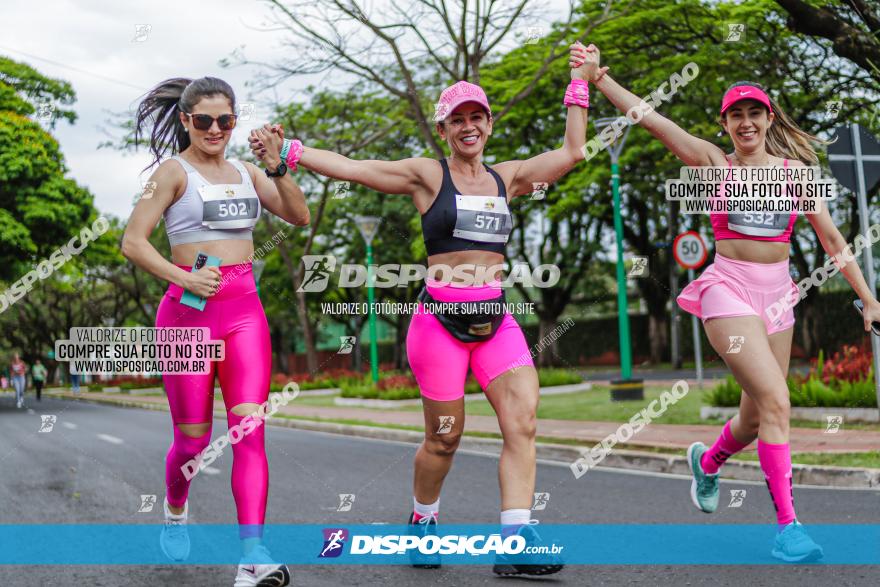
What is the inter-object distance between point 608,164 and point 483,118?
70.2ft

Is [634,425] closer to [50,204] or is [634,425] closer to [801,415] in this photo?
[801,415]

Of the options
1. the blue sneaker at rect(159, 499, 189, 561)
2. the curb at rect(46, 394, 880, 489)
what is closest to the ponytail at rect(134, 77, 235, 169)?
the blue sneaker at rect(159, 499, 189, 561)

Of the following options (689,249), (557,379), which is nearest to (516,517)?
(689,249)

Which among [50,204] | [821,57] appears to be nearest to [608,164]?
[821,57]

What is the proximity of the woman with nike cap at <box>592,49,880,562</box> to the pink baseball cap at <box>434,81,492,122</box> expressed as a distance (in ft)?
2.36

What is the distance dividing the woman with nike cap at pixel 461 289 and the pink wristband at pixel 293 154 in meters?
0.01

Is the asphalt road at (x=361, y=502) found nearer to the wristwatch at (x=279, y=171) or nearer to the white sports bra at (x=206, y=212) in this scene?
the white sports bra at (x=206, y=212)

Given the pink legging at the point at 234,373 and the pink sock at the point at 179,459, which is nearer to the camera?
the pink legging at the point at 234,373

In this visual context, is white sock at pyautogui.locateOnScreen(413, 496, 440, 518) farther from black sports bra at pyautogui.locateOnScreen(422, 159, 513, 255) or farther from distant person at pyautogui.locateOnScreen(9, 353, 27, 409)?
distant person at pyautogui.locateOnScreen(9, 353, 27, 409)

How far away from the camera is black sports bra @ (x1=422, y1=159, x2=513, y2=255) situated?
4.36m

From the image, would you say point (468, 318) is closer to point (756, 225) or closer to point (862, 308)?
point (756, 225)

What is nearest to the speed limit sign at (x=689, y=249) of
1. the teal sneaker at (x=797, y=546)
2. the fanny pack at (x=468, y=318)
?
the teal sneaker at (x=797, y=546)

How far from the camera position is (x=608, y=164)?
2520cm

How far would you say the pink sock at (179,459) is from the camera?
13.8 feet
